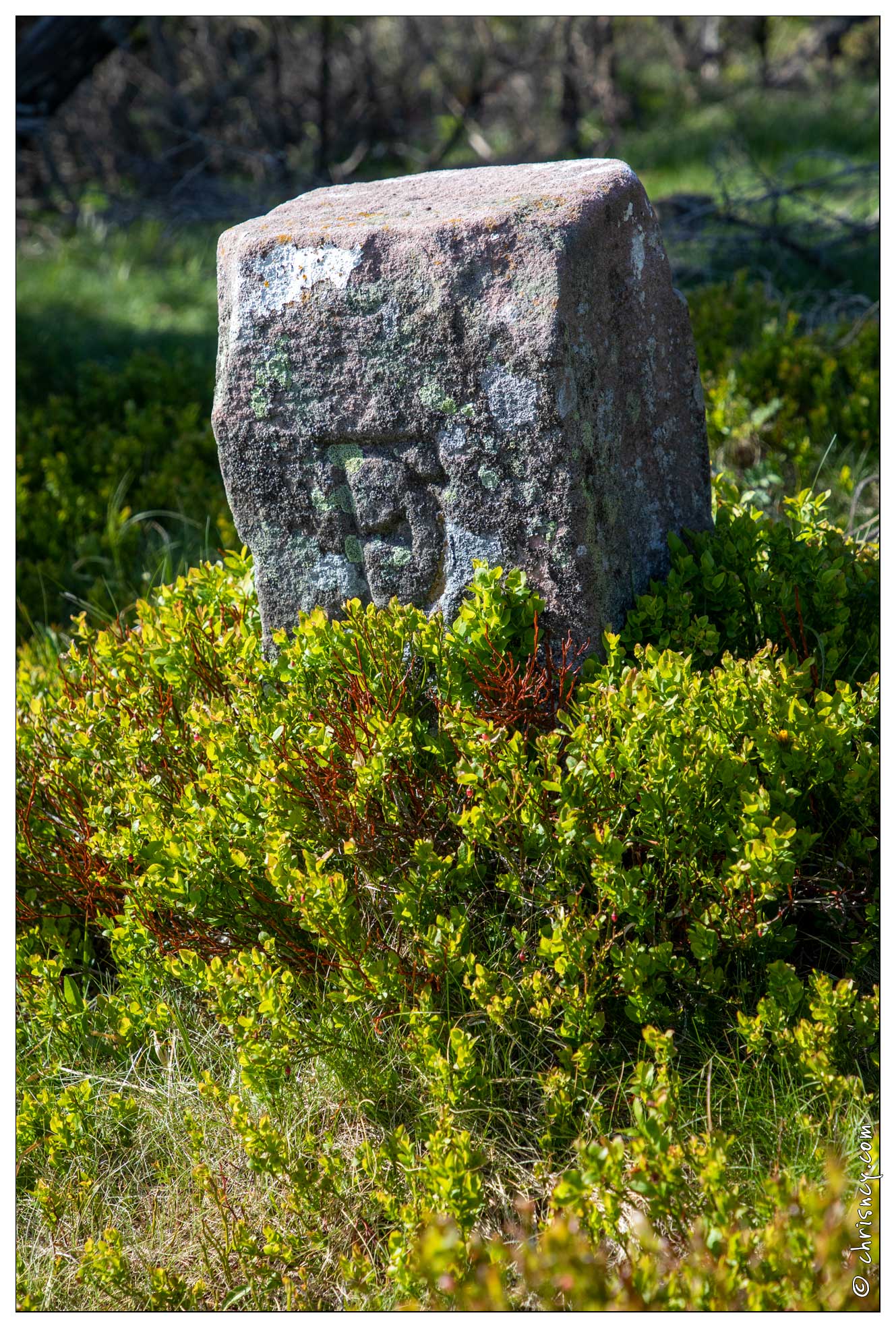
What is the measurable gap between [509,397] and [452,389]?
128 millimetres

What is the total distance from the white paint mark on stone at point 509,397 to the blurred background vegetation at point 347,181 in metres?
1.60

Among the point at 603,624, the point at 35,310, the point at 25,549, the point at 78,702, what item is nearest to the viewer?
the point at 603,624

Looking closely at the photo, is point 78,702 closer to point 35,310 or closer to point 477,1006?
point 477,1006

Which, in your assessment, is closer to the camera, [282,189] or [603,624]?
[603,624]

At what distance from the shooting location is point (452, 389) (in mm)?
2234

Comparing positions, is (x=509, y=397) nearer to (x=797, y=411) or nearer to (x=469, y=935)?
(x=469, y=935)

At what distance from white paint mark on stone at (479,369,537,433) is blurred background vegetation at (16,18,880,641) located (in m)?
1.60

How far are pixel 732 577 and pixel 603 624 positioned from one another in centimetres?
36

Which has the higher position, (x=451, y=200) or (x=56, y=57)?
(x=56, y=57)

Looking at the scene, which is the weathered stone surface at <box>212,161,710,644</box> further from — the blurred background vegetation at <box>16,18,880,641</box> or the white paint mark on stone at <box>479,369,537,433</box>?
the blurred background vegetation at <box>16,18,880,641</box>

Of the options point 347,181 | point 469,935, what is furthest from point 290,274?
point 347,181

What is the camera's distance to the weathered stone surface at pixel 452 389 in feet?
7.11

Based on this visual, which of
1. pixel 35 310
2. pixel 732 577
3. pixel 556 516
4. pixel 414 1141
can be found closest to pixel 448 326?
pixel 556 516

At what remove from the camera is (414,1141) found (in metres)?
2.00
